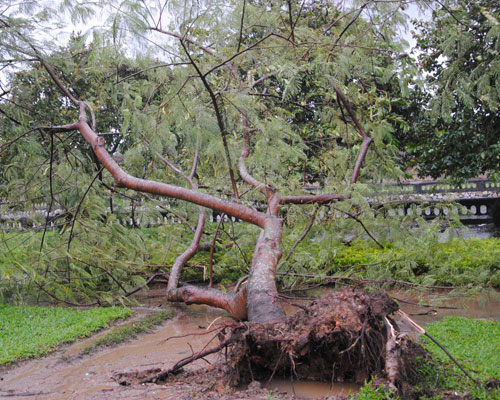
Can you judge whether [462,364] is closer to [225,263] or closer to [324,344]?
[324,344]

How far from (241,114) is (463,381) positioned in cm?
410

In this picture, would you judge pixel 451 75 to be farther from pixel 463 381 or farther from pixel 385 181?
pixel 463 381

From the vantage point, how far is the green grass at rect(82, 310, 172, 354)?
4.75m

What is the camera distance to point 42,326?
17.6 ft

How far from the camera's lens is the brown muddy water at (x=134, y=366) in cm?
326

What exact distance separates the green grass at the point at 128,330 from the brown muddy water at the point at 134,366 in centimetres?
10

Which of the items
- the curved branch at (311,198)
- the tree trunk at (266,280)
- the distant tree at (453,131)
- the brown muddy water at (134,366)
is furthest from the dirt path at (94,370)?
the distant tree at (453,131)

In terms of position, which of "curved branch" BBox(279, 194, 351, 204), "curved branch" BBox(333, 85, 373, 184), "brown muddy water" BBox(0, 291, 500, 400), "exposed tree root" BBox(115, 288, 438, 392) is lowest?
"brown muddy water" BBox(0, 291, 500, 400)

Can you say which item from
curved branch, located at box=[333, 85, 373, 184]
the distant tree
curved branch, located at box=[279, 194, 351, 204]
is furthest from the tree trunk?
the distant tree

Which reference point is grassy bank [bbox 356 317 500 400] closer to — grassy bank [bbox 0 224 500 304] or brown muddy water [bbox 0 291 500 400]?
brown muddy water [bbox 0 291 500 400]

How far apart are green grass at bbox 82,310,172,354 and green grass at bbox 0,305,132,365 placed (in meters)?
0.24

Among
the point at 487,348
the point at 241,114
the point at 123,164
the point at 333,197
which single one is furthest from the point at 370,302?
the point at 123,164

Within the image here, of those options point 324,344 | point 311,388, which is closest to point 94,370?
point 311,388

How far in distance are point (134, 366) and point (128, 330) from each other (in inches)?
45.9
